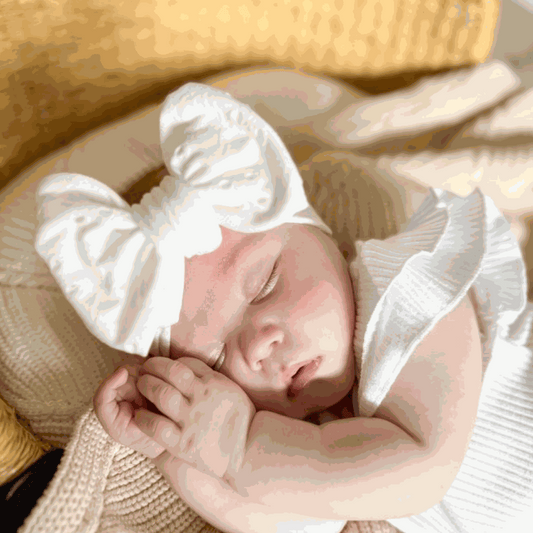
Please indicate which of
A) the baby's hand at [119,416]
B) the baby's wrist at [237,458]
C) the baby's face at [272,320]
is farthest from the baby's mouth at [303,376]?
the baby's hand at [119,416]

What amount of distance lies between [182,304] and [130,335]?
3.5 inches

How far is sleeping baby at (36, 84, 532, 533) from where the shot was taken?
599 millimetres

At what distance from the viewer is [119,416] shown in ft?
2.12

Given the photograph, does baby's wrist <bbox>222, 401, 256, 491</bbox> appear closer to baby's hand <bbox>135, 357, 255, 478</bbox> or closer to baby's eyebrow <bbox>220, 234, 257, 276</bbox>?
baby's hand <bbox>135, 357, 255, 478</bbox>

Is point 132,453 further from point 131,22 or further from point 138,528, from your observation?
point 131,22

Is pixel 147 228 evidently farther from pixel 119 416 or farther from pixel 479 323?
pixel 479 323

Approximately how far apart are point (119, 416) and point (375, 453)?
36 centimetres

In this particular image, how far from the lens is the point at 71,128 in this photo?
1033 millimetres

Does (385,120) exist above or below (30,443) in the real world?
above

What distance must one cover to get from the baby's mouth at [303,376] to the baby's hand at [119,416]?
0.70ft

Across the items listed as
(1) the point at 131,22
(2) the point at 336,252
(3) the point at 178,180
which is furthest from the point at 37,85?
(2) the point at 336,252

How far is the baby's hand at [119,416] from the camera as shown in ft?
2.10

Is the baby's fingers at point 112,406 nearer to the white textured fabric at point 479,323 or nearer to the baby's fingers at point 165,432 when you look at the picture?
the baby's fingers at point 165,432

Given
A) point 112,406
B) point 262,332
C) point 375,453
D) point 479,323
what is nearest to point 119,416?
point 112,406
